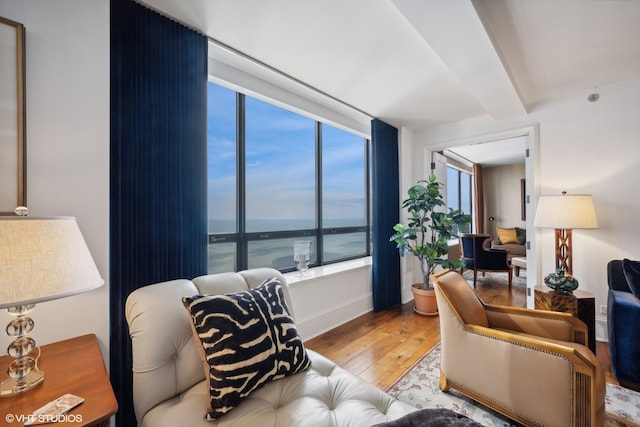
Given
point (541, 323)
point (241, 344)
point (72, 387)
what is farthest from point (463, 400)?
point (72, 387)

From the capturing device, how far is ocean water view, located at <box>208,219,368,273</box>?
7.82 feet

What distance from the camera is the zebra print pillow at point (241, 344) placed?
1.01 metres

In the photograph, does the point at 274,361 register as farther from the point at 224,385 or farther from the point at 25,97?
the point at 25,97

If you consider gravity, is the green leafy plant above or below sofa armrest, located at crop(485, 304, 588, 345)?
above

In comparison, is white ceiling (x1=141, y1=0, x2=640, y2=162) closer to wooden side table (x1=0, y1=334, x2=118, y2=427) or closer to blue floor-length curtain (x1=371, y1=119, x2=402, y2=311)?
blue floor-length curtain (x1=371, y1=119, x2=402, y2=311)

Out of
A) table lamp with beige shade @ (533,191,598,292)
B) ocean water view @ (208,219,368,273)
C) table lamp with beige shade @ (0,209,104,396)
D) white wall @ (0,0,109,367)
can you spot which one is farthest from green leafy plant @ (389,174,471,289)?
table lamp with beige shade @ (0,209,104,396)

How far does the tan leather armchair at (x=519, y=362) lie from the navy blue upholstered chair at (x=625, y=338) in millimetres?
506

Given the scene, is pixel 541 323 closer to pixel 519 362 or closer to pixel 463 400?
pixel 519 362

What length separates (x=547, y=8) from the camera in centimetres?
165

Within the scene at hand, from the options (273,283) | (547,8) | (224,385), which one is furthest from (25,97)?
(547,8)

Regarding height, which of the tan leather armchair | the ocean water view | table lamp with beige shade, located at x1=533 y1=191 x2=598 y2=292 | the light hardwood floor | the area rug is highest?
table lamp with beige shade, located at x1=533 y1=191 x2=598 y2=292

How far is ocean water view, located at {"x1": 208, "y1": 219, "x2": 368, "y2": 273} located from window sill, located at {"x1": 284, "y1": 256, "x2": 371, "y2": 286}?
4.8 inches

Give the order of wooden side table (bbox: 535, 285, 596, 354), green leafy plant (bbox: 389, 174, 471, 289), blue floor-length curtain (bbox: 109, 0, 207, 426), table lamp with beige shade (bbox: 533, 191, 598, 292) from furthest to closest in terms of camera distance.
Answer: green leafy plant (bbox: 389, 174, 471, 289) < table lamp with beige shade (bbox: 533, 191, 598, 292) < wooden side table (bbox: 535, 285, 596, 354) < blue floor-length curtain (bbox: 109, 0, 207, 426)

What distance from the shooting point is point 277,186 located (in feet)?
9.48
